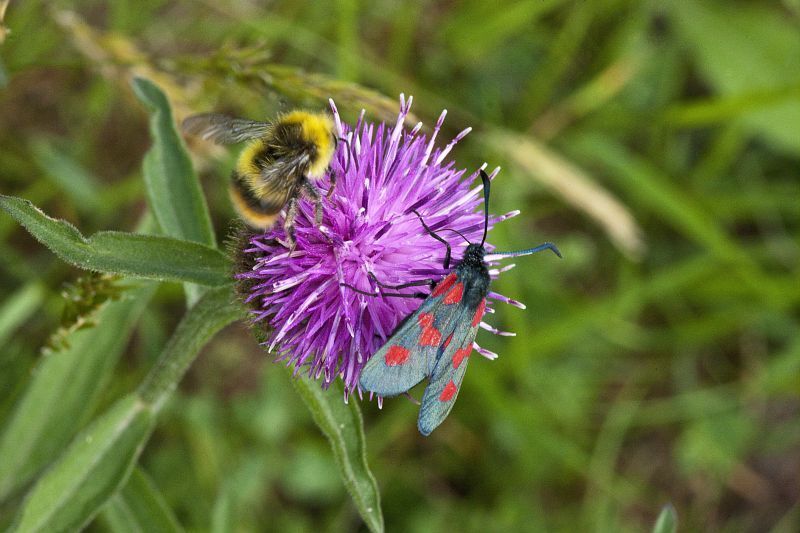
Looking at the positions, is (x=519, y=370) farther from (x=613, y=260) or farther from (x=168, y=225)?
(x=168, y=225)

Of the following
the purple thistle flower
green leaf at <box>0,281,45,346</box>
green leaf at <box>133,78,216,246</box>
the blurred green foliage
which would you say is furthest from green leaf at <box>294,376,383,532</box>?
green leaf at <box>0,281,45,346</box>

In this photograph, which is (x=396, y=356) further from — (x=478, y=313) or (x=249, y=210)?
(x=249, y=210)

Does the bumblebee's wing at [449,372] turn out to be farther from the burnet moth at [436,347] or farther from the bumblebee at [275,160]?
the bumblebee at [275,160]

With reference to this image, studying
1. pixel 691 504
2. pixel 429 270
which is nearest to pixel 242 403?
→ pixel 429 270

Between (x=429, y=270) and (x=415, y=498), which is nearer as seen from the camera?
(x=429, y=270)

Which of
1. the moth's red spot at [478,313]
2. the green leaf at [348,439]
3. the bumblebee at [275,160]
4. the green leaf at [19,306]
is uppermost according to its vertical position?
the green leaf at [19,306]

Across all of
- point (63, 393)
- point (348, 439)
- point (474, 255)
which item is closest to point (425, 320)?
point (474, 255)

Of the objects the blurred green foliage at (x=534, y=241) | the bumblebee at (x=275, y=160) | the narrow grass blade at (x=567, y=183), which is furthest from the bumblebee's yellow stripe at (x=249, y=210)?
the narrow grass blade at (x=567, y=183)
